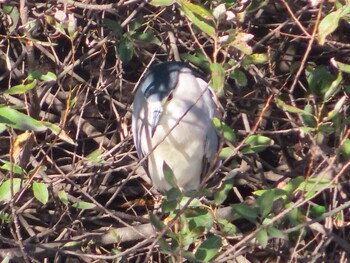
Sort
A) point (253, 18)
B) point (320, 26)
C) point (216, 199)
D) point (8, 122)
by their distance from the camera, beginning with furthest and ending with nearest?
1. point (253, 18)
2. point (216, 199)
3. point (320, 26)
4. point (8, 122)

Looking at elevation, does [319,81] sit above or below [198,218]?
above

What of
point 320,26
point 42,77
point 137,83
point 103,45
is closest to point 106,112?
point 137,83

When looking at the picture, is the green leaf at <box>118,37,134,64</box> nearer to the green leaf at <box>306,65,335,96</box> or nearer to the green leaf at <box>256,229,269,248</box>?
the green leaf at <box>306,65,335,96</box>

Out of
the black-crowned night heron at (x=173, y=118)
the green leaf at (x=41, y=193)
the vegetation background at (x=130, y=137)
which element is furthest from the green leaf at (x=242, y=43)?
the black-crowned night heron at (x=173, y=118)

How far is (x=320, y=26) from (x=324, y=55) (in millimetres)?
1062

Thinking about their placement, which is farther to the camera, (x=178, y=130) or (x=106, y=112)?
(x=106, y=112)

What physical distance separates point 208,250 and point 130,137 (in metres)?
0.78

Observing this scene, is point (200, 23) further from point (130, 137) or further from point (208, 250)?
point (130, 137)

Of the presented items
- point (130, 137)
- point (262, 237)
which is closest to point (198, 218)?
point (262, 237)

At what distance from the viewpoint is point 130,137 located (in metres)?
2.68

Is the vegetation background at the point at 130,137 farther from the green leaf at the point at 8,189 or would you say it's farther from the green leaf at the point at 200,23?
the green leaf at the point at 200,23

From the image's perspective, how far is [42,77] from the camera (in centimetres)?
203

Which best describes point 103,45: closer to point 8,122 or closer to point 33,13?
point 33,13

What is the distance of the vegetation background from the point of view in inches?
80.3
